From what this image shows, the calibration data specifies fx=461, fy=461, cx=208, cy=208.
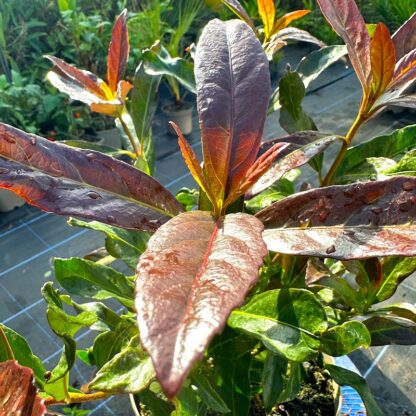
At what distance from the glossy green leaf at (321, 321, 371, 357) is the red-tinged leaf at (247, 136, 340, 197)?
0.70 feet

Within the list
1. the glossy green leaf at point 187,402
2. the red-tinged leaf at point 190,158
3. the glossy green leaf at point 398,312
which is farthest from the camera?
the glossy green leaf at point 398,312

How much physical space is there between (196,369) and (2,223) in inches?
86.7

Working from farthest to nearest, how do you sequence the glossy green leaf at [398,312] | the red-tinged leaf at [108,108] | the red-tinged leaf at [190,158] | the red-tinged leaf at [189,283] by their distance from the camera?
the red-tinged leaf at [108,108]
the glossy green leaf at [398,312]
the red-tinged leaf at [190,158]
the red-tinged leaf at [189,283]

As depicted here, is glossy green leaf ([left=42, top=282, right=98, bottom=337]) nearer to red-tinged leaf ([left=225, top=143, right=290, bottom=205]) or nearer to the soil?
red-tinged leaf ([left=225, top=143, right=290, bottom=205])

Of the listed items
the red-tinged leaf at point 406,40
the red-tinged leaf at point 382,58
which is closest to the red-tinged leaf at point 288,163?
the red-tinged leaf at point 382,58

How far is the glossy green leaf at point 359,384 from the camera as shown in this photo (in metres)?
0.73

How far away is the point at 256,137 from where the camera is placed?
605mm

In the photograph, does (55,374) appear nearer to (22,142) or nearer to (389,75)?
(22,142)

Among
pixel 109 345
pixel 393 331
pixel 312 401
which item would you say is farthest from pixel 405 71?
pixel 312 401

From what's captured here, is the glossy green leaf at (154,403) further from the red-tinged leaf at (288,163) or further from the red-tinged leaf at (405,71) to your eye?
the red-tinged leaf at (405,71)

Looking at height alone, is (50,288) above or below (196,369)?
above

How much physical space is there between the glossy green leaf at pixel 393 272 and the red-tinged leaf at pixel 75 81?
0.66m

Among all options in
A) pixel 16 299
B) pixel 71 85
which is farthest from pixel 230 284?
pixel 16 299

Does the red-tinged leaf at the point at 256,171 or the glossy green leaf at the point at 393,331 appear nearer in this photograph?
the red-tinged leaf at the point at 256,171
